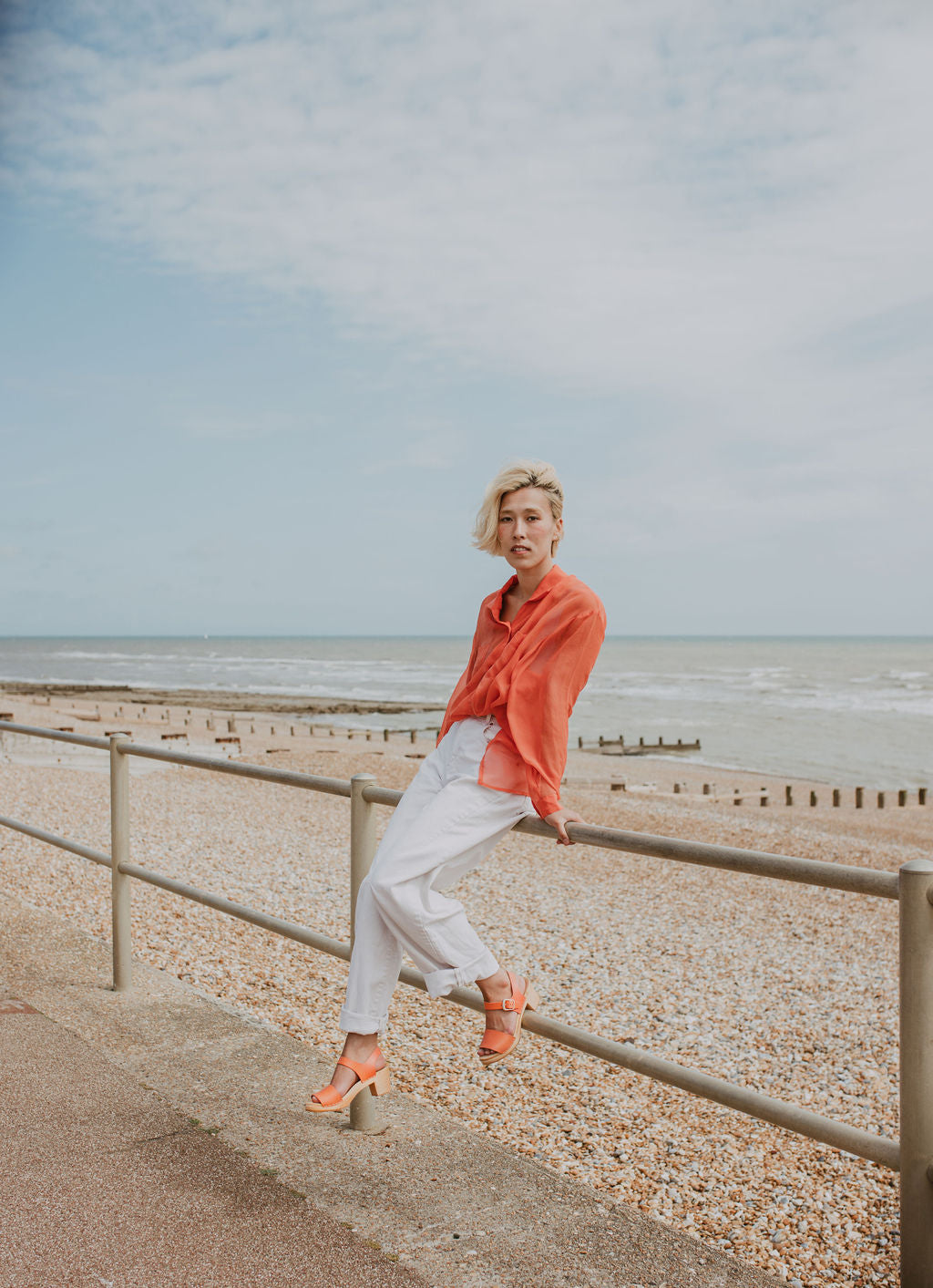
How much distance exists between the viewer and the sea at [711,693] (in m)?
30.9

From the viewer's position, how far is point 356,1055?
272cm

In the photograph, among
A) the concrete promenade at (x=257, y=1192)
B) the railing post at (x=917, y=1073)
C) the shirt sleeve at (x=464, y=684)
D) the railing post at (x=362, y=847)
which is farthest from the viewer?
the railing post at (x=362, y=847)

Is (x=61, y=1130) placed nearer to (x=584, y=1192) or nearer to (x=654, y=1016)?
(x=584, y=1192)

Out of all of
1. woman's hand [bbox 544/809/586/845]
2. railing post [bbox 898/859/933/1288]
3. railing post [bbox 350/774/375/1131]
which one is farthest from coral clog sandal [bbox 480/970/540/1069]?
railing post [bbox 898/859/933/1288]

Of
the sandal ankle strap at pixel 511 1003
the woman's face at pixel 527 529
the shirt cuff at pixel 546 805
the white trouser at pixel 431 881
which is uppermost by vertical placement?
the woman's face at pixel 527 529

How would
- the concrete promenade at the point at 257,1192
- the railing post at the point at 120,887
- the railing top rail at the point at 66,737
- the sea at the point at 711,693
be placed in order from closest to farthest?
the concrete promenade at the point at 257,1192, the railing post at the point at 120,887, the railing top rail at the point at 66,737, the sea at the point at 711,693

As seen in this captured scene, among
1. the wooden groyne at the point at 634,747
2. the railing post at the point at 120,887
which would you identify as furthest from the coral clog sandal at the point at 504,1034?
the wooden groyne at the point at 634,747

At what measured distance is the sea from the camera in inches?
1217

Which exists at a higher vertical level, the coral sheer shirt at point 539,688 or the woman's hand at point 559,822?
the coral sheer shirt at point 539,688

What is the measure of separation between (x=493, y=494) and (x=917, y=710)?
46274 millimetres

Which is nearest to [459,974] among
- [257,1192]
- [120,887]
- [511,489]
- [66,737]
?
[257,1192]

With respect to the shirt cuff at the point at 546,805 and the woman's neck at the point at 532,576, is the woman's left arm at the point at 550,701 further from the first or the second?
the woman's neck at the point at 532,576

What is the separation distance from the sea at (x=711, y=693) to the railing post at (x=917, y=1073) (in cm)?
2420

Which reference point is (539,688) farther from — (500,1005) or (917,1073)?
(917,1073)
